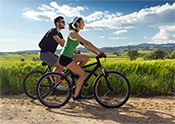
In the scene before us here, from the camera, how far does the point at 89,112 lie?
4.11 metres

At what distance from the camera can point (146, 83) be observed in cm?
534

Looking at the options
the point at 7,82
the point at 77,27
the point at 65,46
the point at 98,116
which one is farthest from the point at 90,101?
the point at 7,82

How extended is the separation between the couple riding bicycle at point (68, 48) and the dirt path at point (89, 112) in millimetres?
474

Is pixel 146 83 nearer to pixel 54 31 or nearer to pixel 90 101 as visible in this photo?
pixel 90 101

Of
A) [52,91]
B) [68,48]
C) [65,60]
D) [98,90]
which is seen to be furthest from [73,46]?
[98,90]

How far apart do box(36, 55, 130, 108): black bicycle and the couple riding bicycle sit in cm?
22

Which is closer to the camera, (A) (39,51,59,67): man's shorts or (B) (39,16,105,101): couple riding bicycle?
(B) (39,16,105,101): couple riding bicycle

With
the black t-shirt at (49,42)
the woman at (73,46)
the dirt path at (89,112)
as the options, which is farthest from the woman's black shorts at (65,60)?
the dirt path at (89,112)

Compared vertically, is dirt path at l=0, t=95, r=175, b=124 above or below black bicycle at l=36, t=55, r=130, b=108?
below

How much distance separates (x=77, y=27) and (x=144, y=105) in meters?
2.57

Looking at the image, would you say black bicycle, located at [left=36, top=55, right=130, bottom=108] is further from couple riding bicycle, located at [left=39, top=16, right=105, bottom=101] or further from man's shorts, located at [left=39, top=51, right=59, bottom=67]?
man's shorts, located at [left=39, top=51, right=59, bottom=67]

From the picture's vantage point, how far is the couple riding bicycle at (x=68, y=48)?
399 centimetres

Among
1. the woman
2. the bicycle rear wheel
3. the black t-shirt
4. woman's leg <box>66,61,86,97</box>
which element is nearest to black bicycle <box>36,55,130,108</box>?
the bicycle rear wheel

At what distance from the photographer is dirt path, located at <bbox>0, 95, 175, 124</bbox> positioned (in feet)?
11.9
